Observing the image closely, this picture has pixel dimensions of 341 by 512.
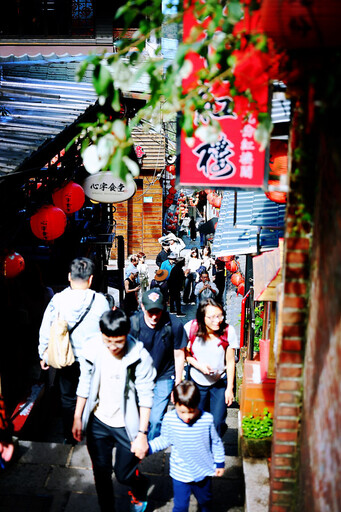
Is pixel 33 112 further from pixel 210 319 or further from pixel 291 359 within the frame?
pixel 291 359

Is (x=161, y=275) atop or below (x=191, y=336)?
below

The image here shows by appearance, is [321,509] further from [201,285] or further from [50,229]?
[201,285]

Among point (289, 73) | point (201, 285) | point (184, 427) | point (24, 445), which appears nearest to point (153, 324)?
point (184, 427)

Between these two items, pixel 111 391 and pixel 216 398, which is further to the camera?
pixel 216 398

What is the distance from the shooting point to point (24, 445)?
5418 mm

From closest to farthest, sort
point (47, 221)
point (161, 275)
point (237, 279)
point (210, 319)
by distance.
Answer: point (210, 319), point (47, 221), point (237, 279), point (161, 275)

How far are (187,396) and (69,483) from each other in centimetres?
191

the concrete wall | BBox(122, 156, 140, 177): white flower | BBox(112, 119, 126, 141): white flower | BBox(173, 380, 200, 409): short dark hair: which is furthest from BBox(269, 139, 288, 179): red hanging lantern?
BBox(112, 119, 126, 141): white flower

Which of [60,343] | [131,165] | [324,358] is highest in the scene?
[131,165]

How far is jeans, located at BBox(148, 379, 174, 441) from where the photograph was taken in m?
5.41

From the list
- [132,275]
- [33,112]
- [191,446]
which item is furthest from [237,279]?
[191,446]

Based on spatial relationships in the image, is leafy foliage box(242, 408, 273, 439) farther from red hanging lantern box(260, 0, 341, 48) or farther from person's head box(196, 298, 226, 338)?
red hanging lantern box(260, 0, 341, 48)

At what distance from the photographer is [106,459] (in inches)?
168

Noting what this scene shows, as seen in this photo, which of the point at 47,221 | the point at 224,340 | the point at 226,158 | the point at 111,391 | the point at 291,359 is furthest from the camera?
the point at 47,221
